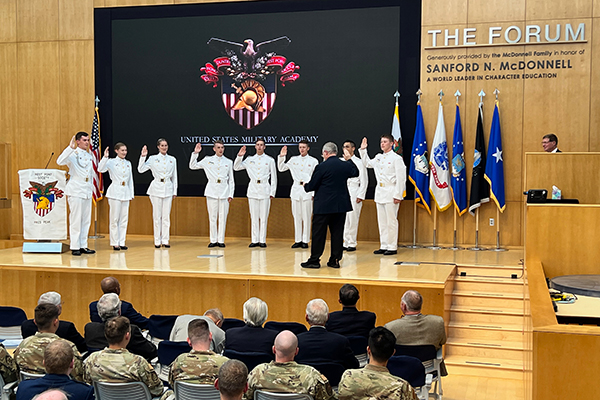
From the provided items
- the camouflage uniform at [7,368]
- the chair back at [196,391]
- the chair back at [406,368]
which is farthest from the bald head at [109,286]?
the chair back at [406,368]

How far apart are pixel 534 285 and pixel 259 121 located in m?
7.02

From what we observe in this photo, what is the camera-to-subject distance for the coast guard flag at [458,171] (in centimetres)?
970

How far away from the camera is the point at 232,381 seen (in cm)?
277

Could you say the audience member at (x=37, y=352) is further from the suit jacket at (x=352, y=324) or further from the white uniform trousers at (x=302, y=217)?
the white uniform trousers at (x=302, y=217)

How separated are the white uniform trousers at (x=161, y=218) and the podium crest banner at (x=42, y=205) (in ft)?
4.59

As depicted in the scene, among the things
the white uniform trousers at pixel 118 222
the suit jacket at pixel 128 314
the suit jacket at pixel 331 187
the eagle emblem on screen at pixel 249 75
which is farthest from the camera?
the eagle emblem on screen at pixel 249 75

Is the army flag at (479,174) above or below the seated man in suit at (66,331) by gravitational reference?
above

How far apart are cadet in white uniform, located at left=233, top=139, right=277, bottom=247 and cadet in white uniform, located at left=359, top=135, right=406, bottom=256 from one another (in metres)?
1.57

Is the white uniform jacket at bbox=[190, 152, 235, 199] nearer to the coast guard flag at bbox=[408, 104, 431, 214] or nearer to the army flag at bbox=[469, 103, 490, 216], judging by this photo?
the coast guard flag at bbox=[408, 104, 431, 214]

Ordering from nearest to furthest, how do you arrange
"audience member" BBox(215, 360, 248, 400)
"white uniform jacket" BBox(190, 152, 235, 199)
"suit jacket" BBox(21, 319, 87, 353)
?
1. "audience member" BBox(215, 360, 248, 400)
2. "suit jacket" BBox(21, 319, 87, 353)
3. "white uniform jacket" BBox(190, 152, 235, 199)

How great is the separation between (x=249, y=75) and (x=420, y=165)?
10.7 feet

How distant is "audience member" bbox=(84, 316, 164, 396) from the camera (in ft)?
11.5

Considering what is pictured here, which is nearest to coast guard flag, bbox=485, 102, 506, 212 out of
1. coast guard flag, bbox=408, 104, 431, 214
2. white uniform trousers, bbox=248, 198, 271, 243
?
coast guard flag, bbox=408, 104, 431, 214

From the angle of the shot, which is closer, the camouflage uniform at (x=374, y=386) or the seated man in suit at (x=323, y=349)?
the camouflage uniform at (x=374, y=386)
